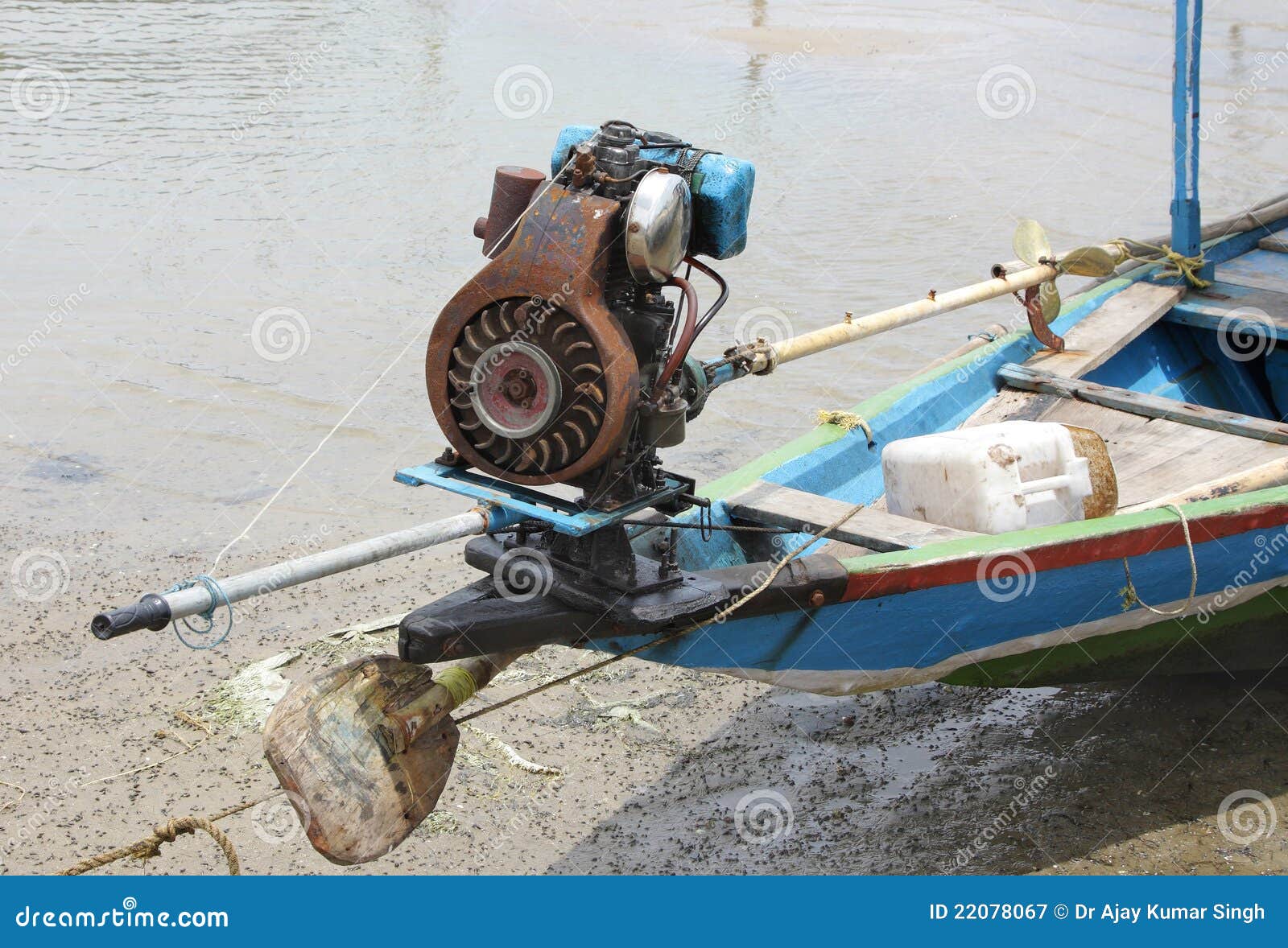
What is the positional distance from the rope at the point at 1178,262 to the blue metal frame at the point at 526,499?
3642 millimetres

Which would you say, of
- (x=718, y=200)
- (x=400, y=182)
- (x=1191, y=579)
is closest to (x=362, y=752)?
(x=718, y=200)

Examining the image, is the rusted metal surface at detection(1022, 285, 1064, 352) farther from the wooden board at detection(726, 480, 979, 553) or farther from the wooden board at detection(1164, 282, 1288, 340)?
the wooden board at detection(726, 480, 979, 553)

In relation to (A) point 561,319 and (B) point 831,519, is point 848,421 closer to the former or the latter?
(B) point 831,519

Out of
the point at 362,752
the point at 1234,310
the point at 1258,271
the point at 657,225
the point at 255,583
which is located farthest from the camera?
the point at 1258,271

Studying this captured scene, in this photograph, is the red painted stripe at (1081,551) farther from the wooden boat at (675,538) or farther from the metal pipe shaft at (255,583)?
the metal pipe shaft at (255,583)

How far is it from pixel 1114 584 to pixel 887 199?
729 centimetres

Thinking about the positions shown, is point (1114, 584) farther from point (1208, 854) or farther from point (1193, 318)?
point (1193, 318)

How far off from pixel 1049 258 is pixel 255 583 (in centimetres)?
368

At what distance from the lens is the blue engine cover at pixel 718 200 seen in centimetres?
309

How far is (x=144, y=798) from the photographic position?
169 inches

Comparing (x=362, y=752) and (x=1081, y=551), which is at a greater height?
(x=1081, y=551)

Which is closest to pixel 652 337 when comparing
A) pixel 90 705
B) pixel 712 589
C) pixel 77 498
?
pixel 712 589

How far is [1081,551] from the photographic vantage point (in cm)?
366

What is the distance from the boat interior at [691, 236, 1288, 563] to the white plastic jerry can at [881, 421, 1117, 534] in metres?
0.10
